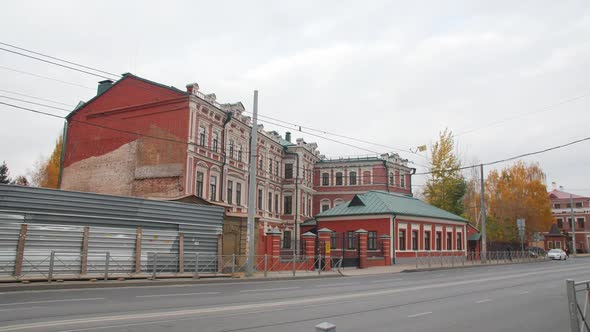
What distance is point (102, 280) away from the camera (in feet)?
60.3

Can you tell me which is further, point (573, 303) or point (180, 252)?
point (180, 252)

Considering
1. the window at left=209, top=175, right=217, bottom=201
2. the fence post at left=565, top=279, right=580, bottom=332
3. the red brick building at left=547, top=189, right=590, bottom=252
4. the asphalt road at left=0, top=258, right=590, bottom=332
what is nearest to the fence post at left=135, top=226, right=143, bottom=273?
the asphalt road at left=0, top=258, right=590, bottom=332

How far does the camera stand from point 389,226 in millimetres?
38031

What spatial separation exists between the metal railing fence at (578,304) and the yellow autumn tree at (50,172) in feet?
163

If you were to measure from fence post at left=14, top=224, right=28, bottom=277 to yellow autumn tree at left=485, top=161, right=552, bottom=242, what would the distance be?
51003 millimetres

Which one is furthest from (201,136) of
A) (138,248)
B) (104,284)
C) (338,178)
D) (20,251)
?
(338,178)

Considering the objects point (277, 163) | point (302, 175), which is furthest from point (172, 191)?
point (302, 175)

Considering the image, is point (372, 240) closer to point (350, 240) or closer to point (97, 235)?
point (350, 240)

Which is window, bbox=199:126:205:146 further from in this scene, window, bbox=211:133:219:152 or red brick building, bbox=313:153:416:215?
red brick building, bbox=313:153:416:215

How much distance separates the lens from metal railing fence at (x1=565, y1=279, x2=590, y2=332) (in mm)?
6458

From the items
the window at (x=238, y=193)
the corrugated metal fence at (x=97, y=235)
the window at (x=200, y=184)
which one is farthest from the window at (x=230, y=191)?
the corrugated metal fence at (x=97, y=235)

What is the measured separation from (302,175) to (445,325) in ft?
151

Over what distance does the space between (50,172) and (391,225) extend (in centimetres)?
3527

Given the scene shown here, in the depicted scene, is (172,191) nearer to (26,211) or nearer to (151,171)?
(151,171)
